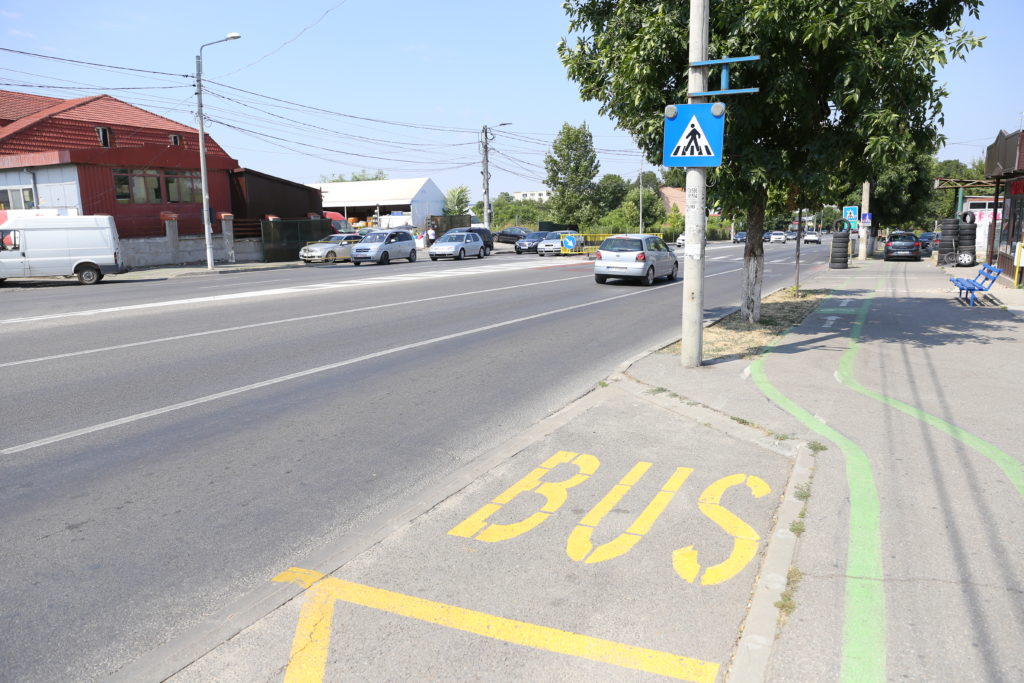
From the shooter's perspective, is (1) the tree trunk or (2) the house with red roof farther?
(2) the house with red roof

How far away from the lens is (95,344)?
414 inches

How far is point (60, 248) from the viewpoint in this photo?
77.9 ft

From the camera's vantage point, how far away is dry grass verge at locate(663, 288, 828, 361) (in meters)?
10.1

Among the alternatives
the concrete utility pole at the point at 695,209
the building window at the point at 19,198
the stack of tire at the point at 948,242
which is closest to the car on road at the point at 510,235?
the stack of tire at the point at 948,242

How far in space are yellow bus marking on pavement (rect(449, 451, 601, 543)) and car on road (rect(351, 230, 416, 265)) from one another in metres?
29.3

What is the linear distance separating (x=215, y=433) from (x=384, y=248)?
2864cm

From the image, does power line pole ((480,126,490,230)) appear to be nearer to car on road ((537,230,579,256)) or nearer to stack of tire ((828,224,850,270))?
car on road ((537,230,579,256))

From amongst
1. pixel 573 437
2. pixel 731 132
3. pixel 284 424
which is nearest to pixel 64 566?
pixel 284 424

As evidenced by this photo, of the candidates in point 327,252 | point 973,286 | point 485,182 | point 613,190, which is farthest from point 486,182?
point 613,190

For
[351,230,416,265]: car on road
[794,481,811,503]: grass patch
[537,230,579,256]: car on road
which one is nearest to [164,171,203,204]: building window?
[351,230,416,265]: car on road

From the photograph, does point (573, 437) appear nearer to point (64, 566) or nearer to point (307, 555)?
point (307, 555)

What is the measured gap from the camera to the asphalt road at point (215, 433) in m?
3.62

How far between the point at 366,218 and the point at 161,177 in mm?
44022

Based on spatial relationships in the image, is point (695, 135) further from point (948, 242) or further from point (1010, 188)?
point (948, 242)
